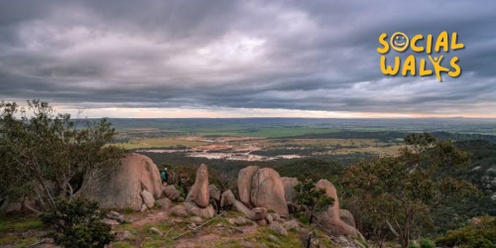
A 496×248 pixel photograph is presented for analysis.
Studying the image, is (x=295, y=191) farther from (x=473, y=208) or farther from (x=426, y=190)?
(x=473, y=208)

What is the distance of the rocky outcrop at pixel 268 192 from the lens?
141 ft

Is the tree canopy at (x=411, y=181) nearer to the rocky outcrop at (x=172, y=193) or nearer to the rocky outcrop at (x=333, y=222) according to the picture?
the rocky outcrop at (x=333, y=222)

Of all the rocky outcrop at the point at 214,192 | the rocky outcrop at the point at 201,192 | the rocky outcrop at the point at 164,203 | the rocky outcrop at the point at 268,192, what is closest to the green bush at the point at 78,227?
the rocky outcrop at the point at 164,203

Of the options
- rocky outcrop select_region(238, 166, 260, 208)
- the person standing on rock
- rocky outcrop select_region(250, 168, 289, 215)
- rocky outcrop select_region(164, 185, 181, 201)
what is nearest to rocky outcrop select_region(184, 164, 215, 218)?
rocky outcrop select_region(164, 185, 181, 201)

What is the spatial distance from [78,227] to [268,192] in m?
25.7

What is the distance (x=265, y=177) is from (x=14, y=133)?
26421 millimetres

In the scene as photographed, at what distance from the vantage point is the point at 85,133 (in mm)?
34750

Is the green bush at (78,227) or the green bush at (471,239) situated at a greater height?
the green bush at (78,227)

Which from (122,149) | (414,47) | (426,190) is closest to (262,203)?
(122,149)

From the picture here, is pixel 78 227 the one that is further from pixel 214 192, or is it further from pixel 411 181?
pixel 411 181

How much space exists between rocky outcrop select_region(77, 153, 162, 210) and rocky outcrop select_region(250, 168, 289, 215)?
11.3m

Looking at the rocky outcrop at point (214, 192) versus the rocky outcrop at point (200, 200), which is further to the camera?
the rocky outcrop at point (214, 192)

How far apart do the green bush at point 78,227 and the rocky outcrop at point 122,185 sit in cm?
1206

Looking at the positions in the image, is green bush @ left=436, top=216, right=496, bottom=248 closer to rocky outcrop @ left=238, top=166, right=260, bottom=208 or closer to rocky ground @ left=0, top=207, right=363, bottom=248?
rocky ground @ left=0, top=207, right=363, bottom=248
